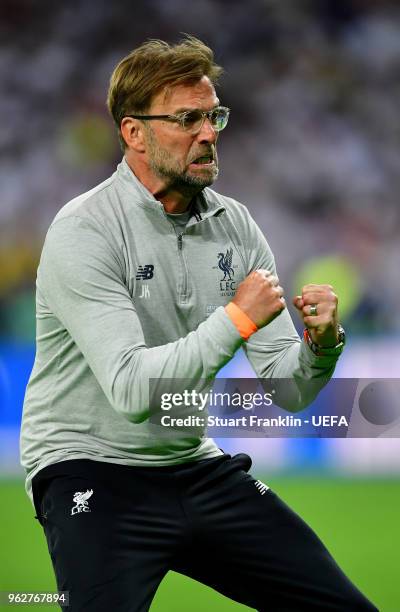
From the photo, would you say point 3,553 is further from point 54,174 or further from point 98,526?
point 54,174

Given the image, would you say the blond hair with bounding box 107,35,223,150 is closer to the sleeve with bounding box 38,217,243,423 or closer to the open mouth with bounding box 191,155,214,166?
the open mouth with bounding box 191,155,214,166

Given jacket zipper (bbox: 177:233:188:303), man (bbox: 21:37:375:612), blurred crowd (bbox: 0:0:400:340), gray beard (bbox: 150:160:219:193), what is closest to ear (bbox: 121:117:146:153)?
man (bbox: 21:37:375:612)

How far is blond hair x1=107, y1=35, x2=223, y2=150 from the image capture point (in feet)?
9.18

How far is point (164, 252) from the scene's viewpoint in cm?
272

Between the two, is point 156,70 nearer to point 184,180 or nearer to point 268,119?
point 184,180

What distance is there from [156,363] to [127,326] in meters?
0.13

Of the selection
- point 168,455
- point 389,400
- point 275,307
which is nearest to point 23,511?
point 389,400

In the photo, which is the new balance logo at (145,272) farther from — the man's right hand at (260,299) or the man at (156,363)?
the man's right hand at (260,299)

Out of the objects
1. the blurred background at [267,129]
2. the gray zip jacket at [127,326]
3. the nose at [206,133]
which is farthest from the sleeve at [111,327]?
the blurred background at [267,129]

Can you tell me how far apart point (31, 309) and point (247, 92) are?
236 centimetres

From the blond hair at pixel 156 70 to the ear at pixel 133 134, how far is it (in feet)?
0.09

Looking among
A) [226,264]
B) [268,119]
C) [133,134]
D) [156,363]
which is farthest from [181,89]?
[268,119]

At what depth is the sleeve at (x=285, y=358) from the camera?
8.89 ft

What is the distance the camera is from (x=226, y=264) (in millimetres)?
2822
